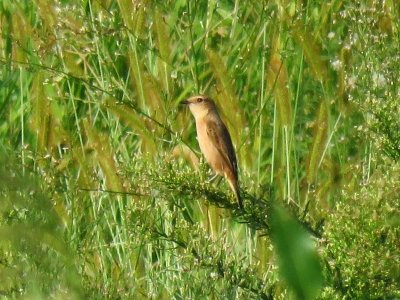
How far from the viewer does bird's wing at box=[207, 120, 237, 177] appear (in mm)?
3785

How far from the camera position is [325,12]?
4113 millimetres

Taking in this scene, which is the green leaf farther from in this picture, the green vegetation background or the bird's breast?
the bird's breast

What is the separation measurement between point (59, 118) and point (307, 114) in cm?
118

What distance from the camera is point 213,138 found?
4.11 meters

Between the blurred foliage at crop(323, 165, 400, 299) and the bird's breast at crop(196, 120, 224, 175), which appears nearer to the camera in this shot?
the blurred foliage at crop(323, 165, 400, 299)

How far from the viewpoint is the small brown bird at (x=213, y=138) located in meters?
3.72

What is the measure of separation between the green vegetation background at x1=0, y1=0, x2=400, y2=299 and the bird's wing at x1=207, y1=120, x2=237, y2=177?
0.09 m

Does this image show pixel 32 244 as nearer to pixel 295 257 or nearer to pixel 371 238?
pixel 295 257

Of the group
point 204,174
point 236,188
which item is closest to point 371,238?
point 204,174

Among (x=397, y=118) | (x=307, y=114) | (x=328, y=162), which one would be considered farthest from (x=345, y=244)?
(x=307, y=114)

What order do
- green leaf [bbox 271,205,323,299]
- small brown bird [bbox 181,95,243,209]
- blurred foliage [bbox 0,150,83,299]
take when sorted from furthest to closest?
small brown bird [bbox 181,95,243,209]
blurred foliage [bbox 0,150,83,299]
green leaf [bbox 271,205,323,299]

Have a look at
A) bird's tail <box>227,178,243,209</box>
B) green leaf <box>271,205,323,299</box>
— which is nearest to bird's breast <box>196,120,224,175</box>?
bird's tail <box>227,178,243,209</box>

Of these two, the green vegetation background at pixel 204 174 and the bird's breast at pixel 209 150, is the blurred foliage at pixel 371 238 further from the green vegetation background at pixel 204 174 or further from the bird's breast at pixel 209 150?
the bird's breast at pixel 209 150

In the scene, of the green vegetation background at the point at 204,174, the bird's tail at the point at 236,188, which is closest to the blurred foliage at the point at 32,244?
the green vegetation background at the point at 204,174
